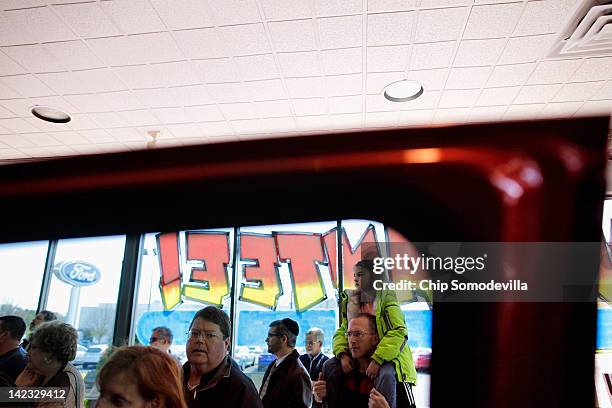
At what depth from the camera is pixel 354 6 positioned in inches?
75.8

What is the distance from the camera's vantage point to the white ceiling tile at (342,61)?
7.34 ft

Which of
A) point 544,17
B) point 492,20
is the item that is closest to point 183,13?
point 492,20

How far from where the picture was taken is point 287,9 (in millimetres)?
1948

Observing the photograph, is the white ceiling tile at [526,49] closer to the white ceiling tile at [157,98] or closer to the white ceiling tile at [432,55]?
the white ceiling tile at [432,55]

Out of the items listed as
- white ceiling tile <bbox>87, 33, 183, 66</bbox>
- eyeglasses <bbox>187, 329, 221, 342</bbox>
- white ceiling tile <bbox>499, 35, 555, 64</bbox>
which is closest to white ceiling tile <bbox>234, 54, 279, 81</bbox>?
white ceiling tile <bbox>87, 33, 183, 66</bbox>

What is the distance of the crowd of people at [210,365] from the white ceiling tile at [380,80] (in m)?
1.75

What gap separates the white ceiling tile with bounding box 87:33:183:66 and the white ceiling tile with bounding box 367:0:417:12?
3.51 ft

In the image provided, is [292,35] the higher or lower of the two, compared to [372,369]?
higher

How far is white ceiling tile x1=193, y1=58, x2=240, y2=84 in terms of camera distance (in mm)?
2346

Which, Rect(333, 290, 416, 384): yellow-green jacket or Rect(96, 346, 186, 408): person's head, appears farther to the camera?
Rect(96, 346, 186, 408): person's head

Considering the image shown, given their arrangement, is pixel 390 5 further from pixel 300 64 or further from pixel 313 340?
pixel 313 340

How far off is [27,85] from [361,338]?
9.45 feet

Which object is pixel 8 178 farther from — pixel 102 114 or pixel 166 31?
pixel 102 114

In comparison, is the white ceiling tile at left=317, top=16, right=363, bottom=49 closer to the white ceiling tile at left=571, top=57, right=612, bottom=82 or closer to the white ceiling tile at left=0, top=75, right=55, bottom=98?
the white ceiling tile at left=571, top=57, right=612, bottom=82
